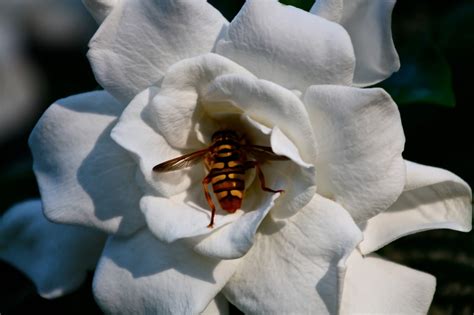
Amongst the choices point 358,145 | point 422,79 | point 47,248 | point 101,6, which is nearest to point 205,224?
point 358,145

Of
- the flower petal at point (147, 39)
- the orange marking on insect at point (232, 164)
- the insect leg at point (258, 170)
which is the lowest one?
the insect leg at point (258, 170)

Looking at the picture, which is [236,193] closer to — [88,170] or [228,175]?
[228,175]

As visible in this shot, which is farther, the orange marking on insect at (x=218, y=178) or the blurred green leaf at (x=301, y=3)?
the blurred green leaf at (x=301, y=3)

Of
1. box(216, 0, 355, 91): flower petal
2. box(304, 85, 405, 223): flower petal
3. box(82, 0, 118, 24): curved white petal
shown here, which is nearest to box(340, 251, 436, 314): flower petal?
box(304, 85, 405, 223): flower petal

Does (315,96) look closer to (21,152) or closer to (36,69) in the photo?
(21,152)

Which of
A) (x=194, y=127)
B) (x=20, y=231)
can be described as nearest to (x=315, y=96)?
(x=194, y=127)

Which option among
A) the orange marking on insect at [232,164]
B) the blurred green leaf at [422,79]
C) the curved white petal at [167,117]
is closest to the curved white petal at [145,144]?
the curved white petal at [167,117]

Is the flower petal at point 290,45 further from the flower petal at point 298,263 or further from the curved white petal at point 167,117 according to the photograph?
the flower petal at point 298,263
